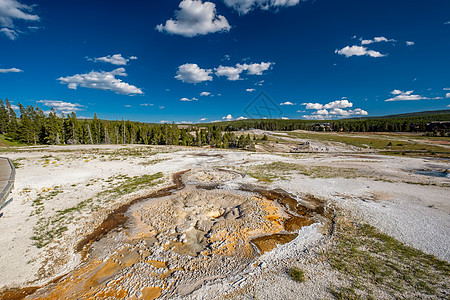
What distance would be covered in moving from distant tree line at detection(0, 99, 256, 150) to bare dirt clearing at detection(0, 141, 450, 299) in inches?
2105

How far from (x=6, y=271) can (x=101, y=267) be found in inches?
131

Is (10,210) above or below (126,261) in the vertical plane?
above

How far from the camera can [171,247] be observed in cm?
799

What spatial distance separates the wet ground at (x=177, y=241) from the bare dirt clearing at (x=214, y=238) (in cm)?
Result: 5

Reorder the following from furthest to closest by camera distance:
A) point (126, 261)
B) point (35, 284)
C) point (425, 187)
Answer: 1. point (425, 187)
2. point (126, 261)
3. point (35, 284)

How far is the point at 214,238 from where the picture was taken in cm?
856

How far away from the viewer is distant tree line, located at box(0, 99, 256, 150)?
5569cm

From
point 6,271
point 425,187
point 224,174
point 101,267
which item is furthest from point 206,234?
point 425,187

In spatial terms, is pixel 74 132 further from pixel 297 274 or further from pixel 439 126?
pixel 439 126

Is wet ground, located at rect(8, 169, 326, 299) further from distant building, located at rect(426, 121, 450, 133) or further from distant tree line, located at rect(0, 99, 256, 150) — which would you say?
distant building, located at rect(426, 121, 450, 133)

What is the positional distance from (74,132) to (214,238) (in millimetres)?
70611

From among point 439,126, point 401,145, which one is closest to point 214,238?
point 401,145

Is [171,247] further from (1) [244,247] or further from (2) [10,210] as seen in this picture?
(2) [10,210]

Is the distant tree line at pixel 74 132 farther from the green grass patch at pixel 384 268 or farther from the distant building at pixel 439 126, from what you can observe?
the distant building at pixel 439 126
